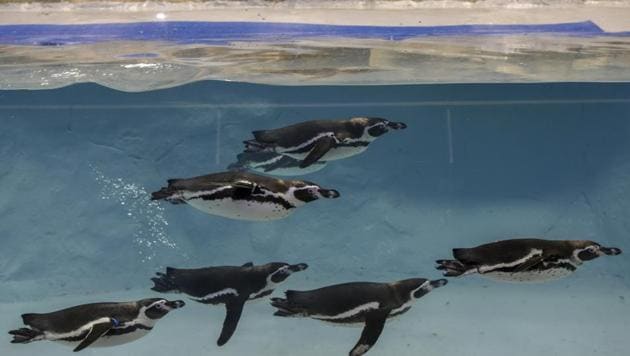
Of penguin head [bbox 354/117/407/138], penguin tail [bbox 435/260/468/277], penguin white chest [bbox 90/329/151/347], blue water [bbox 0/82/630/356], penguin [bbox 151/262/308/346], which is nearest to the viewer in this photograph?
penguin tail [bbox 435/260/468/277]

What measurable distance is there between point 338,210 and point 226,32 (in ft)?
4.18

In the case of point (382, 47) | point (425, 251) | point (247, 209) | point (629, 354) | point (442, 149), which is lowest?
point (629, 354)

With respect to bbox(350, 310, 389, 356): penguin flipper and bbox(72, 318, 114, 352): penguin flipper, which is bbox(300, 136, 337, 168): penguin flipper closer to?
bbox(350, 310, 389, 356): penguin flipper

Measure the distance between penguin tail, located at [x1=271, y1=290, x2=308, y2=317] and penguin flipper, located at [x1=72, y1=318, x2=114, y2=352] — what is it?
60 cm

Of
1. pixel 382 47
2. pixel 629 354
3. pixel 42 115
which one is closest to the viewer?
pixel 629 354

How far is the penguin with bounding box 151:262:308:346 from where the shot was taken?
284cm

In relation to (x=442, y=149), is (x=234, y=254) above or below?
below

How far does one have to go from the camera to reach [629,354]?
4059 millimetres

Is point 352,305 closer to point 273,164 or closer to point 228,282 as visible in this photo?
point 228,282

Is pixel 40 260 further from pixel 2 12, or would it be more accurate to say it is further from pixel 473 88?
pixel 473 88

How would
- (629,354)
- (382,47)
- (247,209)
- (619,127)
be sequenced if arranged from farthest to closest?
(619,127)
(382,47)
(629,354)
(247,209)

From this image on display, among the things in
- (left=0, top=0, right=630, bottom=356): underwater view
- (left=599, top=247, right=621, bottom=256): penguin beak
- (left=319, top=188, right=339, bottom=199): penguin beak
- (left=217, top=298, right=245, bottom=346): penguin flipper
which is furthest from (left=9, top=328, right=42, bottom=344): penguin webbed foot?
(left=599, top=247, right=621, bottom=256): penguin beak

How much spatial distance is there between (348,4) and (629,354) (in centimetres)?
269

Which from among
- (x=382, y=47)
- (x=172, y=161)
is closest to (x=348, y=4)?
(x=382, y=47)
